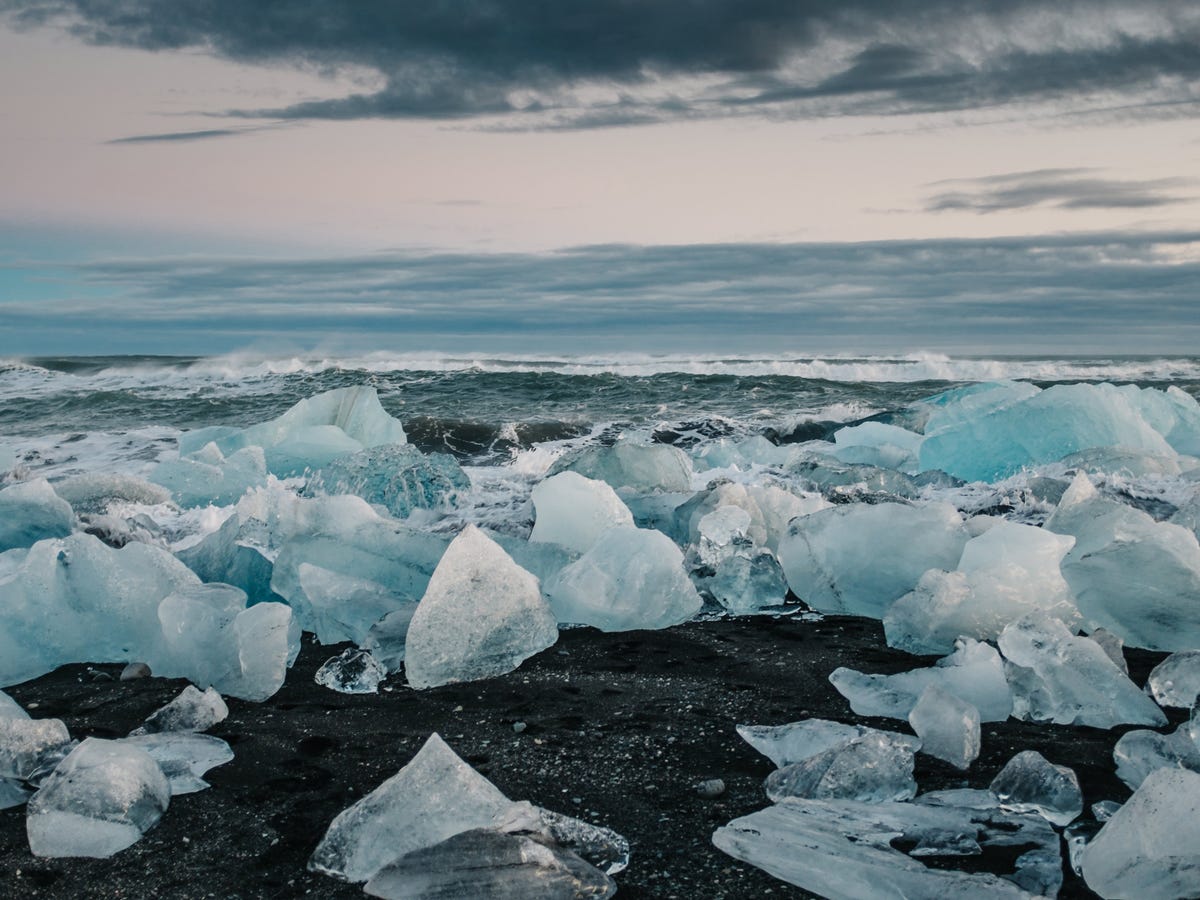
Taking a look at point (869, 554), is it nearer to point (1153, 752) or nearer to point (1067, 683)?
point (1067, 683)

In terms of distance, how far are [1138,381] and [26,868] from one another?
21240 mm

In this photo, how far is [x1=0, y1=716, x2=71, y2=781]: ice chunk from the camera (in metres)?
2.13

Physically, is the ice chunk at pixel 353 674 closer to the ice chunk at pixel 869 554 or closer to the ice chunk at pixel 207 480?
the ice chunk at pixel 869 554

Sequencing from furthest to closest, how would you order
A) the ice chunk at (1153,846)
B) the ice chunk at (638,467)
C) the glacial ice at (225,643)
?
the ice chunk at (638,467) < the glacial ice at (225,643) < the ice chunk at (1153,846)

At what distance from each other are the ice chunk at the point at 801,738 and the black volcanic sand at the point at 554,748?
45 mm

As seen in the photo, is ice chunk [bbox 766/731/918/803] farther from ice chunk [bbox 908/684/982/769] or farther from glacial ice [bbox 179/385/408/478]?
glacial ice [bbox 179/385/408/478]

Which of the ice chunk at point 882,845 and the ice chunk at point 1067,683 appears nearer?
the ice chunk at point 882,845

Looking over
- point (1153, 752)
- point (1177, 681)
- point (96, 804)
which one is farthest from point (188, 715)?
point (1177, 681)

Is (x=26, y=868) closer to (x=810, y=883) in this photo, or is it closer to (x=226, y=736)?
(x=226, y=736)

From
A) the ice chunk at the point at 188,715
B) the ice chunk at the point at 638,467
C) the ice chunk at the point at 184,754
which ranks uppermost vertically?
the ice chunk at the point at 184,754

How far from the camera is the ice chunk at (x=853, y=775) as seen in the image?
1.92 metres

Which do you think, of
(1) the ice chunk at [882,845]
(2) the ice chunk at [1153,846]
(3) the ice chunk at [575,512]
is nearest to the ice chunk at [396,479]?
(3) the ice chunk at [575,512]

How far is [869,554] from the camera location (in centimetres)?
346

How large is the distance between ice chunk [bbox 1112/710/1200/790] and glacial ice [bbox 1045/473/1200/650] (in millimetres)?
919
